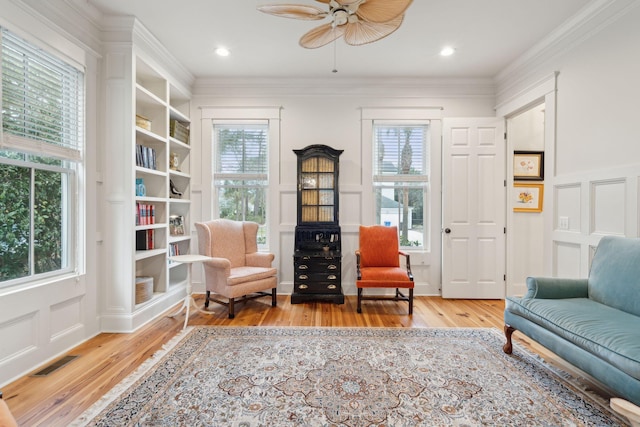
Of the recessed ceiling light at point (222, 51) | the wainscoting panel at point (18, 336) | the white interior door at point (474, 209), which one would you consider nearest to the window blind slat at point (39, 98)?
the wainscoting panel at point (18, 336)

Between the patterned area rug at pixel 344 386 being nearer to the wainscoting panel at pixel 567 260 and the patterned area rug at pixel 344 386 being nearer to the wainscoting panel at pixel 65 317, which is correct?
the wainscoting panel at pixel 65 317

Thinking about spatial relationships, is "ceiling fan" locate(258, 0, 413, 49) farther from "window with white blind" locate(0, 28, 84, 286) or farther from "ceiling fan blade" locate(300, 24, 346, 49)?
"window with white blind" locate(0, 28, 84, 286)

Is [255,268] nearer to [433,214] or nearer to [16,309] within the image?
[16,309]

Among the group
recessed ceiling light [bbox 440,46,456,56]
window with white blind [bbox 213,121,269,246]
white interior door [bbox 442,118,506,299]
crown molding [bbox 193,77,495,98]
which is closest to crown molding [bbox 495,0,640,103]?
crown molding [bbox 193,77,495,98]

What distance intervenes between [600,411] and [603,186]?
1.75 meters

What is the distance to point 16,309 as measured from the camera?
2.01 meters

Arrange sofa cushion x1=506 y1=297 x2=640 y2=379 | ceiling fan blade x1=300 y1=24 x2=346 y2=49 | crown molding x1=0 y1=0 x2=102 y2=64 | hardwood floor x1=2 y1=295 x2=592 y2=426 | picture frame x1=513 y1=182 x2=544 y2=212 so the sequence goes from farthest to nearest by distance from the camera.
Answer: picture frame x1=513 y1=182 x2=544 y2=212 < ceiling fan blade x1=300 y1=24 x2=346 y2=49 < crown molding x1=0 y1=0 x2=102 y2=64 < hardwood floor x1=2 y1=295 x2=592 y2=426 < sofa cushion x1=506 y1=297 x2=640 y2=379

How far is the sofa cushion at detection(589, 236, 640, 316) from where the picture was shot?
77.7 inches

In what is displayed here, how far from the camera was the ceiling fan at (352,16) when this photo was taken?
6.36 feet

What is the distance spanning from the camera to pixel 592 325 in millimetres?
1776

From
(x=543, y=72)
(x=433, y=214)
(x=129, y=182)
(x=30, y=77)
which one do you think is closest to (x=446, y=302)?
(x=433, y=214)

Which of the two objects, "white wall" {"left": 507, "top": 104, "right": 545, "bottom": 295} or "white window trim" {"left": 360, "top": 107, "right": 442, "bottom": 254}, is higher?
"white window trim" {"left": 360, "top": 107, "right": 442, "bottom": 254}

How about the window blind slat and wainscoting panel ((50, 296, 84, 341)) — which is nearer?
the window blind slat

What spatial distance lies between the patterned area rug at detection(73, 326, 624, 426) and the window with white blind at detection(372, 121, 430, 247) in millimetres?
1819
